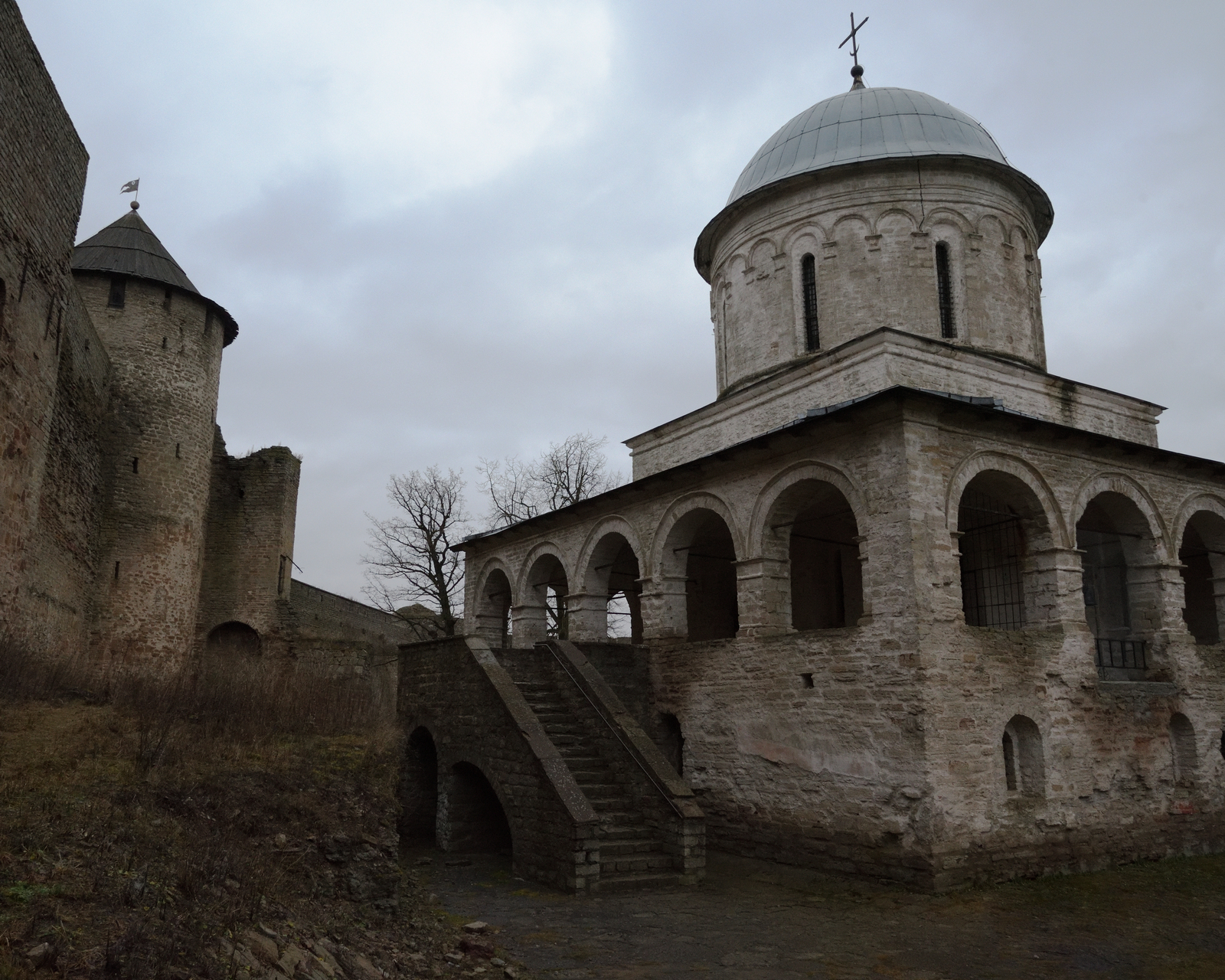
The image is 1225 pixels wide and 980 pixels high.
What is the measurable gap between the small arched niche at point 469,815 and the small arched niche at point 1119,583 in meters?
8.18

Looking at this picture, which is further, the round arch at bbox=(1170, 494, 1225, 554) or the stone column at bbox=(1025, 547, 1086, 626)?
the round arch at bbox=(1170, 494, 1225, 554)

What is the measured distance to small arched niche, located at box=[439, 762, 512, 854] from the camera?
493 inches

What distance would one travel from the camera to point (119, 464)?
21266 mm

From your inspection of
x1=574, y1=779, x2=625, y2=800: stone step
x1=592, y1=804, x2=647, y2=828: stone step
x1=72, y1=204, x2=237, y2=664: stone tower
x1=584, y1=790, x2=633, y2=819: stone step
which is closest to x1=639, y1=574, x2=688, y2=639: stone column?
x1=574, y1=779, x2=625, y2=800: stone step

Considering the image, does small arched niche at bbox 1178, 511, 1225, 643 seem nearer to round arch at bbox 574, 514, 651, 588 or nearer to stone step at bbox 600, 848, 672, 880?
round arch at bbox 574, 514, 651, 588

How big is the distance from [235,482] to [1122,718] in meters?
21.5

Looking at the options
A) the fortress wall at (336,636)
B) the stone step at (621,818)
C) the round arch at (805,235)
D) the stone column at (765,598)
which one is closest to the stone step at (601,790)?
the stone step at (621,818)

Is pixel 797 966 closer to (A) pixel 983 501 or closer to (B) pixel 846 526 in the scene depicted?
(A) pixel 983 501

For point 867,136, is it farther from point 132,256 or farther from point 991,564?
point 132,256

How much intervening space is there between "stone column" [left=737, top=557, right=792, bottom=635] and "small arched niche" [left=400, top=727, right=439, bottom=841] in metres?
4.77

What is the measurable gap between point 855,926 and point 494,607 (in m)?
11.7

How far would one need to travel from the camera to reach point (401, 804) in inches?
530

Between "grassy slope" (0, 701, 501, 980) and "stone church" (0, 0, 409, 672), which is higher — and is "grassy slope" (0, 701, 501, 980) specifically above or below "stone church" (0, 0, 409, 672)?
below

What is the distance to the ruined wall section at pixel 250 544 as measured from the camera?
80.0 feet
